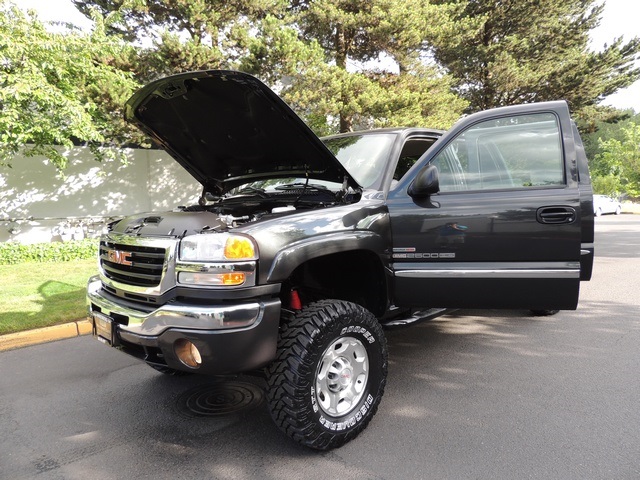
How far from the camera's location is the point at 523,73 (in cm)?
1791

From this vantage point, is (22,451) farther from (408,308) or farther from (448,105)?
(448,105)

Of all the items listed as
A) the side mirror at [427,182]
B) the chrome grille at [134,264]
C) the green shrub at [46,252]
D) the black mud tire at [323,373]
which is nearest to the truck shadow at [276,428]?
the black mud tire at [323,373]

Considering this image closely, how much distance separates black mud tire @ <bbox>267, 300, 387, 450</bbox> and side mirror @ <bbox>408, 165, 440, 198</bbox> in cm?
90

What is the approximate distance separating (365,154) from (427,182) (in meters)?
0.84

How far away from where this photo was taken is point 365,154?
3.64 meters

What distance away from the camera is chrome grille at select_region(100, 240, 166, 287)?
2570 millimetres

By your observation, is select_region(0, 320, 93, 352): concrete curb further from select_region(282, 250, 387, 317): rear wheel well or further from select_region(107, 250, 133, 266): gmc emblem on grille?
select_region(282, 250, 387, 317): rear wheel well

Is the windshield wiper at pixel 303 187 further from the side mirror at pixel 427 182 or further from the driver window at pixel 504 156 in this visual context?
the driver window at pixel 504 156

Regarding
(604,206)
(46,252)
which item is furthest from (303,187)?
(604,206)

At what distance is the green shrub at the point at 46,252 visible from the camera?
29.2 feet

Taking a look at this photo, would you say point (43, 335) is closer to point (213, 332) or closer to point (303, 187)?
point (303, 187)

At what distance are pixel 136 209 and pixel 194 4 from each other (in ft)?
19.3

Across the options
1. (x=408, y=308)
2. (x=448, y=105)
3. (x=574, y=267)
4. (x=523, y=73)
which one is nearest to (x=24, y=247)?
(x=408, y=308)

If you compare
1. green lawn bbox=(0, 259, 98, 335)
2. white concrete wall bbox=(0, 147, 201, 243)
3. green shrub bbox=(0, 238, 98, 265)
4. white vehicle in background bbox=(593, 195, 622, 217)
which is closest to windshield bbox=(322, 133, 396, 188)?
green lawn bbox=(0, 259, 98, 335)
